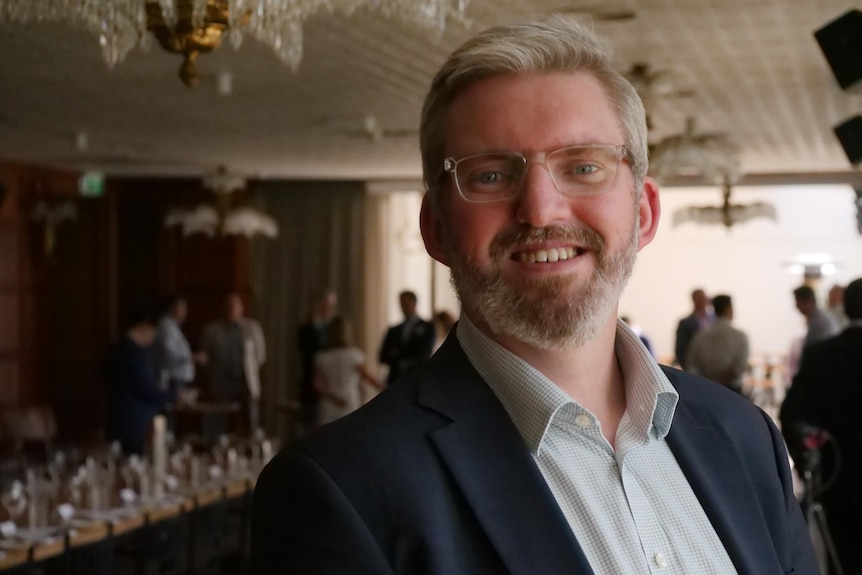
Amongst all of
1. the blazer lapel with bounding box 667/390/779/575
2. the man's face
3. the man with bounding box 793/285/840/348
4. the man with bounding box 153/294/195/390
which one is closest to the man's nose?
the man's face

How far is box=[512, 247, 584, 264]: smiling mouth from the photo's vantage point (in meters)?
1.22

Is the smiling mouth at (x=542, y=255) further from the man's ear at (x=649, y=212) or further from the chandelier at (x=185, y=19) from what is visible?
the chandelier at (x=185, y=19)

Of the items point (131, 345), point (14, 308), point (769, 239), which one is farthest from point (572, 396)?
point (769, 239)

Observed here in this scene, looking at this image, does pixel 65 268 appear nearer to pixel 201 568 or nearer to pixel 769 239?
pixel 201 568

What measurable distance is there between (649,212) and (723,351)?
25.6 ft

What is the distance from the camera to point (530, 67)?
4.14 ft

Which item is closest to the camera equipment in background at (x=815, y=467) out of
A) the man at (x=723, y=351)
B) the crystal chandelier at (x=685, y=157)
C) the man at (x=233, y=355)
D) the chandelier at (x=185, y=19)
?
the chandelier at (x=185, y=19)

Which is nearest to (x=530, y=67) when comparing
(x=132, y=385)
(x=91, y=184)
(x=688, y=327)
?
(x=132, y=385)

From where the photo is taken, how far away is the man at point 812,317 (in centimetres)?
855

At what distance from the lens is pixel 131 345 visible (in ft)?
23.9

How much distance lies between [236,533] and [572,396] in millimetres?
6642

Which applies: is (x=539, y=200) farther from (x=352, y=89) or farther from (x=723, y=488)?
(x=352, y=89)

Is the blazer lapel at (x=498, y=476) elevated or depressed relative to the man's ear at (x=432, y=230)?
depressed

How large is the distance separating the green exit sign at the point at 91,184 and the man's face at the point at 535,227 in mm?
11459
